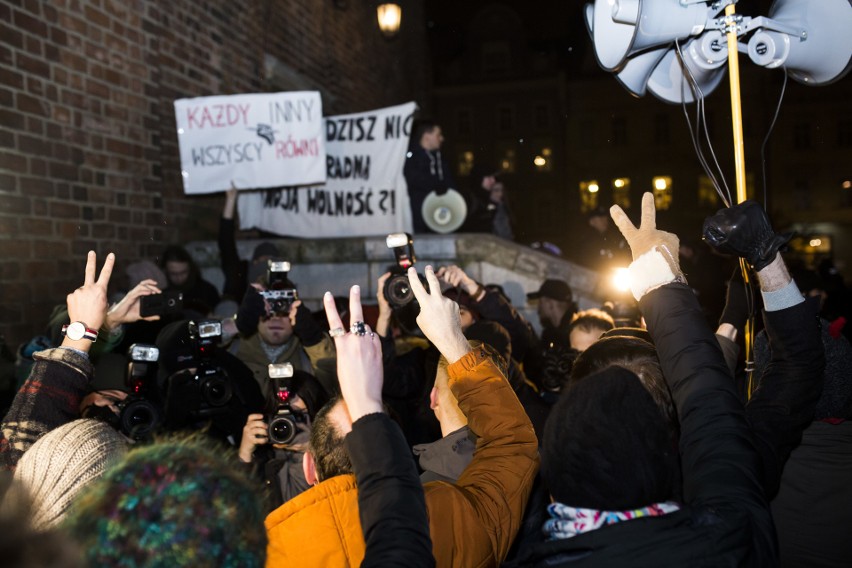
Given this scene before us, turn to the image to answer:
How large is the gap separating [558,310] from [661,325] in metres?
3.27

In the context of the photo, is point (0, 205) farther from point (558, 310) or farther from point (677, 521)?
point (677, 521)

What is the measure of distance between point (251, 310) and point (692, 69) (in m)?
2.43

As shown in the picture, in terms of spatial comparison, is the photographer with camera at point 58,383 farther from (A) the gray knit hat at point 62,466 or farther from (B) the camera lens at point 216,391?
(B) the camera lens at point 216,391

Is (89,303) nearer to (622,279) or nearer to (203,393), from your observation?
(203,393)

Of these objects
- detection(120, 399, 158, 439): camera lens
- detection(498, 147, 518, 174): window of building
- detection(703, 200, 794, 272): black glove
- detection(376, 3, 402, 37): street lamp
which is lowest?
detection(120, 399, 158, 439): camera lens

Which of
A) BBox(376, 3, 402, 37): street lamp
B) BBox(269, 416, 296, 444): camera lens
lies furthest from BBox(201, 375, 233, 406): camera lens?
BBox(376, 3, 402, 37): street lamp

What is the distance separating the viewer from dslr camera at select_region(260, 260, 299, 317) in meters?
3.40

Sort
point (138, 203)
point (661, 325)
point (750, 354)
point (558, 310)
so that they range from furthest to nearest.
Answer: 1. point (138, 203)
2. point (558, 310)
3. point (750, 354)
4. point (661, 325)

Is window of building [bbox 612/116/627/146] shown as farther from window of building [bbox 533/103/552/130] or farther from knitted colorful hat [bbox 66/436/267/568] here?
knitted colorful hat [bbox 66/436/267/568]

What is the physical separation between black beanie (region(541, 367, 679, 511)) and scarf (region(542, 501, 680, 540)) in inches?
0.5

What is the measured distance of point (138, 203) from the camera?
5340mm

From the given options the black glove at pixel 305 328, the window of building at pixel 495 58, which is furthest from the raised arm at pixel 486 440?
the window of building at pixel 495 58

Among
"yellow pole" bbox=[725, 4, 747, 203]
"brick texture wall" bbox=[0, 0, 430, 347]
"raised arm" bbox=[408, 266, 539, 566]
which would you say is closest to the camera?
"raised arm" bbox=[408, 266, 539, 566]

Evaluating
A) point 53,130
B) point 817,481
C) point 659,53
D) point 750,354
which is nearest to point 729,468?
point 817,481
